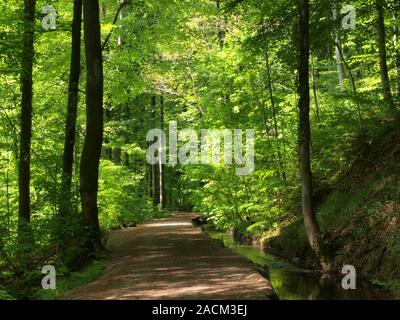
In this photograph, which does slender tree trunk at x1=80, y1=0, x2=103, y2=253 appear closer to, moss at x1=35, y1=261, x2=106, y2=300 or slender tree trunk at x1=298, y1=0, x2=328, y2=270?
moss at x1=35, y1=261, x2=106, y2=300

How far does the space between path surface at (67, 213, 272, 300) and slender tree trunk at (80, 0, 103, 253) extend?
148cm

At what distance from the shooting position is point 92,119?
12.6 meters

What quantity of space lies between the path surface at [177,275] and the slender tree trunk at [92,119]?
148 centimetres

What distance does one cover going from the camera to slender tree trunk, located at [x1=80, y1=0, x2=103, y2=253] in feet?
40.3

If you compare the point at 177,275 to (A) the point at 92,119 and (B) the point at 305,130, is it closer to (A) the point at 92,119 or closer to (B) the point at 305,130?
(A) the point at 92,119

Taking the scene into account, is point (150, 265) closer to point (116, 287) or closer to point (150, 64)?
point (116, 287)

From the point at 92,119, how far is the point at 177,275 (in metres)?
5.46

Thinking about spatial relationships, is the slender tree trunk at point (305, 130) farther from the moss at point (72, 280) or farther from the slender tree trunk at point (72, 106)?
the slender tree trunk at point (72, 106)

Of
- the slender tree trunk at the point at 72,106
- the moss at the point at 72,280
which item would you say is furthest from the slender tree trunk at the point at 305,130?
the slender tree trunk at the point at 72,106

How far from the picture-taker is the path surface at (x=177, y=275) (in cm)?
728

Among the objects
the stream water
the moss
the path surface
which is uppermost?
the path surface

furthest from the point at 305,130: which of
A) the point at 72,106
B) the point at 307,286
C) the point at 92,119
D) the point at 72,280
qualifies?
the point at 72,280

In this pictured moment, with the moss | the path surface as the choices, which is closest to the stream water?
the path surface

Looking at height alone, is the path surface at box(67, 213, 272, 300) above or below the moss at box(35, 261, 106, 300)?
above
